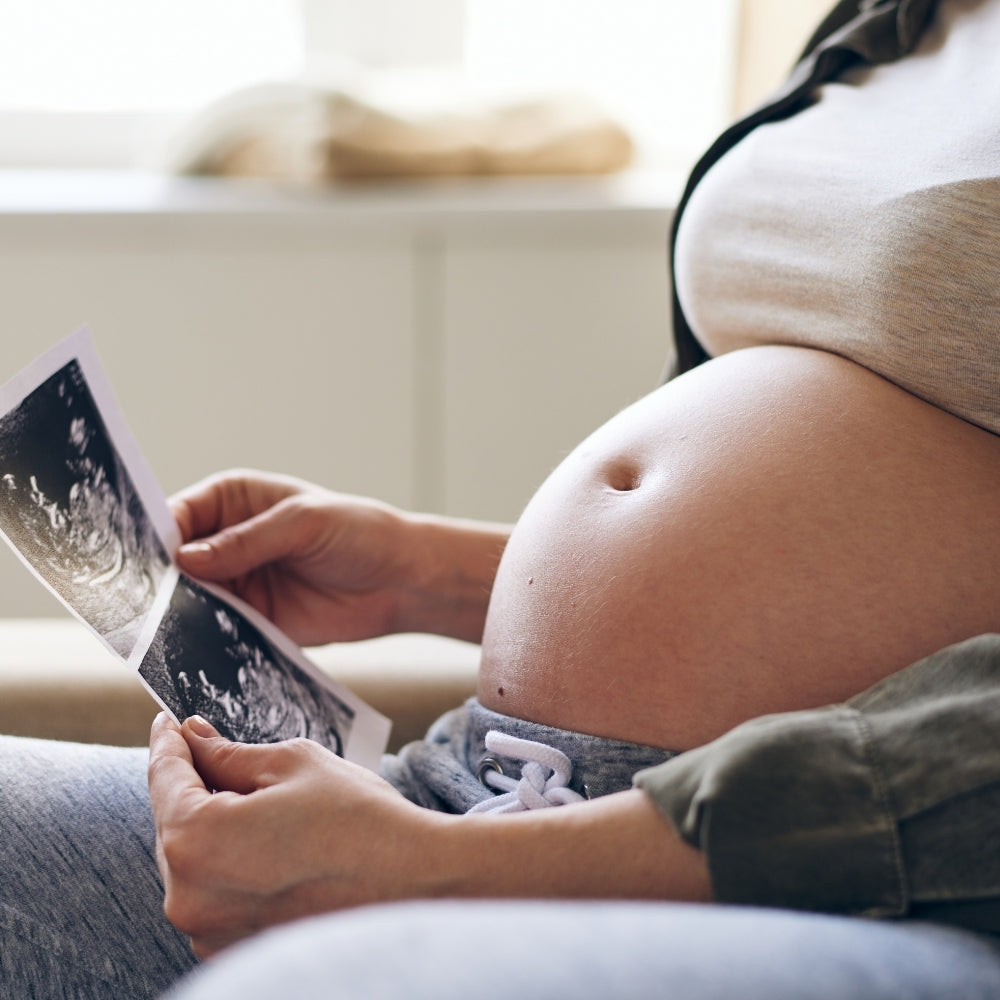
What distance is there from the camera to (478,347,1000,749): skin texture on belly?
0.56 meters

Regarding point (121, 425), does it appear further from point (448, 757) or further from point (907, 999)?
point (907, 999)

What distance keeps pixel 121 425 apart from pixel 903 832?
0.54 metres

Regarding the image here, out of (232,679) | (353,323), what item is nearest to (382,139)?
(353,323)

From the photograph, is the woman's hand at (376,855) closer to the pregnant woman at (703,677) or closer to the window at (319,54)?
the pregnant woman at (703,677)

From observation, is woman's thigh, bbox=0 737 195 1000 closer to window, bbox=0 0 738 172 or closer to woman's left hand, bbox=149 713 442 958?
woman's left hand, bbox=149 713 442 958

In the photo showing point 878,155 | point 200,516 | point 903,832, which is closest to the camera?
point 903,832

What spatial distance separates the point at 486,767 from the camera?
62 cm

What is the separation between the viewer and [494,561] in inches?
34.2

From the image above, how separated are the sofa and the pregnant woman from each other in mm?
36

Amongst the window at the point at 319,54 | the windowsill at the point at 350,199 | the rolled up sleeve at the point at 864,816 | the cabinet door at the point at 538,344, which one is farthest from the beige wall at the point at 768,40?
the rolled up sleeve at the point at 864,816

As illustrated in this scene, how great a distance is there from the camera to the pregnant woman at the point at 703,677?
0.36 m

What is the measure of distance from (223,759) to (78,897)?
0.12 m

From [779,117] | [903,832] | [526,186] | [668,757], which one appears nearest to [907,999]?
[903,832]

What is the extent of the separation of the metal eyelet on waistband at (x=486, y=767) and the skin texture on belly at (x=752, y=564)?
0.03 metres
